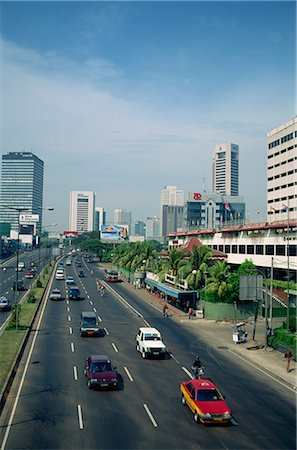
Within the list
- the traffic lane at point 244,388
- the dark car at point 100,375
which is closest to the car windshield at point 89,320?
the traffic lane at point 244,388

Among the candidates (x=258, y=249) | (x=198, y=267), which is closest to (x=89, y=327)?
(x=198, y=267)

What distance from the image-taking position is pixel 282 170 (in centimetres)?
12338

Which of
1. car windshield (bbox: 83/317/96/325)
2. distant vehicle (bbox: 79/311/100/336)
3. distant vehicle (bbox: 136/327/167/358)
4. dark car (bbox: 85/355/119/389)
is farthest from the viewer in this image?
car windshield (bbox: 83/317/96/325)

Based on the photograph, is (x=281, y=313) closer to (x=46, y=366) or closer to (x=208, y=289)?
(x=208, y=289)

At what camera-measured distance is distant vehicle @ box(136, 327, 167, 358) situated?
33.2 m

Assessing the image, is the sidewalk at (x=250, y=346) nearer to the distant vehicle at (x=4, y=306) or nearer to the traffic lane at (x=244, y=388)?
the traffic lane at (x=244, y=388)

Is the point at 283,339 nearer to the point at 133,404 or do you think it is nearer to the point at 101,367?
the point at 101,367

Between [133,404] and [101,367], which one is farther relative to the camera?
[101,367]

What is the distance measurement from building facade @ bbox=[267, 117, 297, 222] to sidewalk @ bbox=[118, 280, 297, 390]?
68134 millimetres

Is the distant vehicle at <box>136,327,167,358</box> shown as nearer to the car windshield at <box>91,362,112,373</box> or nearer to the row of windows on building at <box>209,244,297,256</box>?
the car windshield at <box>91,362,112,373</box>

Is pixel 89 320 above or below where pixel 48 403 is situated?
above

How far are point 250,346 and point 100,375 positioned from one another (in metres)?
18.9

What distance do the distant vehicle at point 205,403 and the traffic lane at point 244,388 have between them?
4.36 feet

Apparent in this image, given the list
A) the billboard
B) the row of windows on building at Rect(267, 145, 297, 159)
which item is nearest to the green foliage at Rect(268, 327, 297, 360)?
the row of windows on building at Rect(267, 145, 297, 159)
